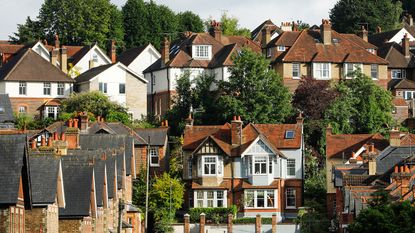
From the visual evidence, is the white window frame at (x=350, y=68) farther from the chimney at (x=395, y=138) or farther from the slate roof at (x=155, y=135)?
the slate roof at (x=155, y=135)

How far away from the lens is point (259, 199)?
301 feet

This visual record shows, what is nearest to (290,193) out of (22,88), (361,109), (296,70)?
(361,109)

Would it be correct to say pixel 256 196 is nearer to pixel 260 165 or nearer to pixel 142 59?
pixel 260 165

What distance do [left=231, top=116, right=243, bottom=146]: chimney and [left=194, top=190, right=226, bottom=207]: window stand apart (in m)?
3.42

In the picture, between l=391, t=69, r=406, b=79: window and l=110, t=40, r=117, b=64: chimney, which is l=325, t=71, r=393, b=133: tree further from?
l=110, t=40, r=117, b=64: chimney

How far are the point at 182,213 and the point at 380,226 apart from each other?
32752 millimetres

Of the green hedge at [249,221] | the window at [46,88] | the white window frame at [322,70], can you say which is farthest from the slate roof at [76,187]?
the window at [46,88]

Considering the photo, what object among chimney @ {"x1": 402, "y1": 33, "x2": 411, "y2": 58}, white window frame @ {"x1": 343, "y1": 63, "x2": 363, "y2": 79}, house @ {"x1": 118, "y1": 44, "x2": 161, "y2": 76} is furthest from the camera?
house @ {"x1": 118, "y1": 44, "x2": 161, "y2": 76}

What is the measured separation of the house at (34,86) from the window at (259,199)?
81.7 feet

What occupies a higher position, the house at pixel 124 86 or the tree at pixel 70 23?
the tree at pixel 70 23

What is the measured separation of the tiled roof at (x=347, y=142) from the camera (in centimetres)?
9444

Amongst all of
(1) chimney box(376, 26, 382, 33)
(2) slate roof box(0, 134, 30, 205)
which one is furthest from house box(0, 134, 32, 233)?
(1) chimney box(376, 26, 382, 33)

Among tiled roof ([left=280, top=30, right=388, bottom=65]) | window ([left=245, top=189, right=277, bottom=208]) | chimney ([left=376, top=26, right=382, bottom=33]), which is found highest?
chimney ([left=376, top=26, right=382, bottom=33])

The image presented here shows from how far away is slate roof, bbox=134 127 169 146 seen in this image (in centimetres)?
9562
